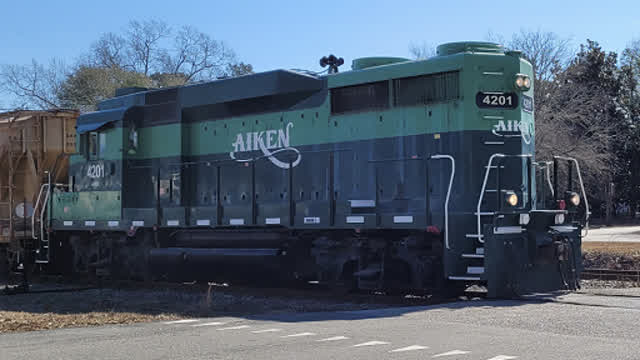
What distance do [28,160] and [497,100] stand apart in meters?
10.9

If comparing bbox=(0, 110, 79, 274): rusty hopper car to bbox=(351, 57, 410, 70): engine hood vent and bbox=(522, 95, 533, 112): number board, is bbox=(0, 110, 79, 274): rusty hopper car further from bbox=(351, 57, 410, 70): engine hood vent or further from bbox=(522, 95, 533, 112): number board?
bbox=(522, 95, 533, 112): number board

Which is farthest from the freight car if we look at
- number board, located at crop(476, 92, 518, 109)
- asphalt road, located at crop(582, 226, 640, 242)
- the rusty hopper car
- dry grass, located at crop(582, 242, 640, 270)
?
asphalt road, located at crop(582, 226, 640, 242)

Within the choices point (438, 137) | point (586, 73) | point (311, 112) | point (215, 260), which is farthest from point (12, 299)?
point (586, 73)

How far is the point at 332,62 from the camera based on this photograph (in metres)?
13.5

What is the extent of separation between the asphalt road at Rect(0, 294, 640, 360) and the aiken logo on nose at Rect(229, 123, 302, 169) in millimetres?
4204

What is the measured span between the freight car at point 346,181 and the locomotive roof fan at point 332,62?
0.04 meters

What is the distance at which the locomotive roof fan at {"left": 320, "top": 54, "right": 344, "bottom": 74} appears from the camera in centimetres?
1344

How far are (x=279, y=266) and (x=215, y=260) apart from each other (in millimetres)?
1503

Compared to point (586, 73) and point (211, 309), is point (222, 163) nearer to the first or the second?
point (211, 309)

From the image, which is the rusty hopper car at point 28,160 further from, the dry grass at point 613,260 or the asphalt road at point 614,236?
the asphalt road at point 614,236

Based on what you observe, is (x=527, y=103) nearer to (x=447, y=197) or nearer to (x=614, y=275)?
(x=447, y=197)

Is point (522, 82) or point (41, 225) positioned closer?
point (522, 82)

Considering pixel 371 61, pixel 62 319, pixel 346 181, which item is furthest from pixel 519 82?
pixel 62 319

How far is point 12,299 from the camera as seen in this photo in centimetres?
1264
